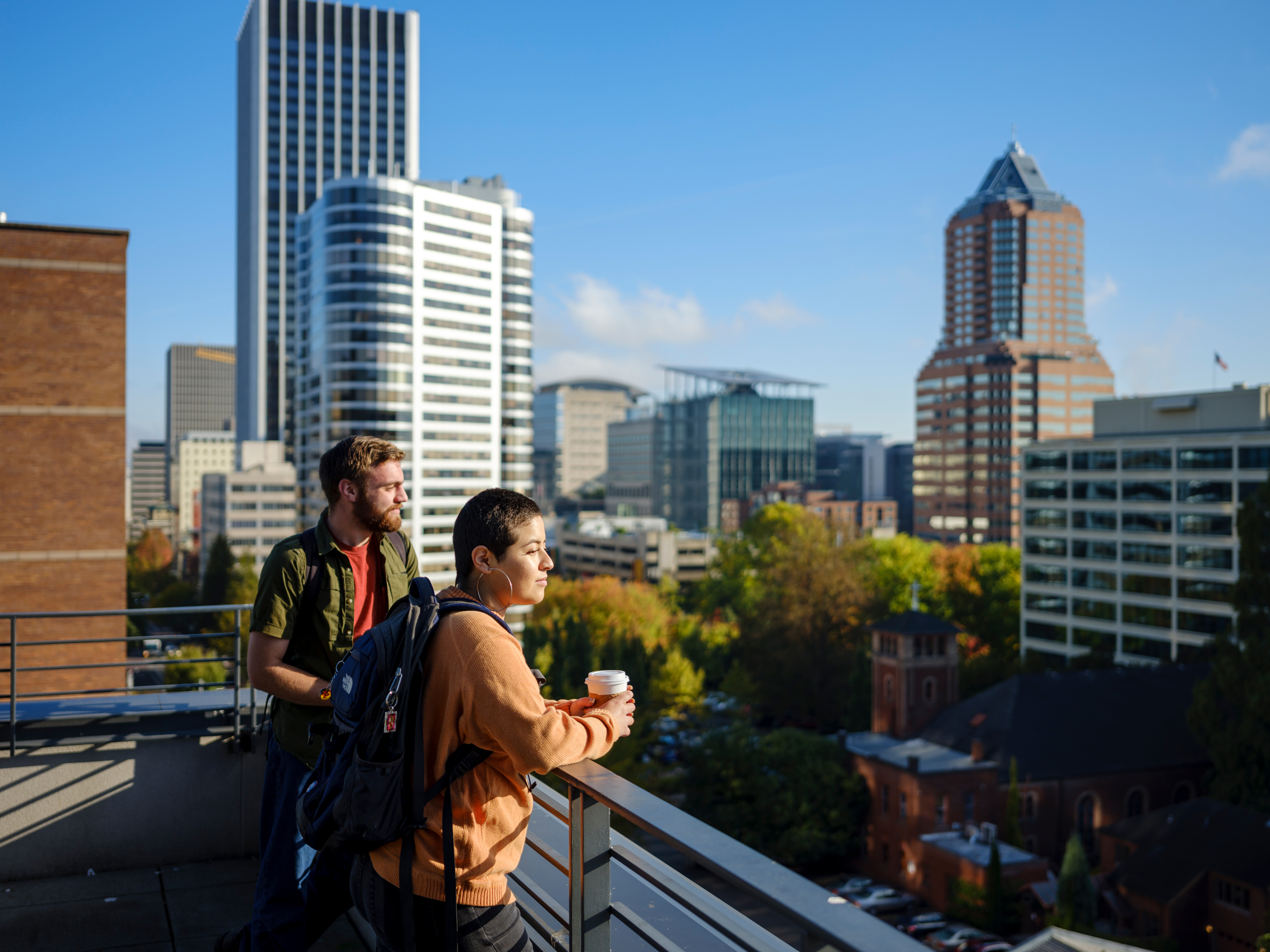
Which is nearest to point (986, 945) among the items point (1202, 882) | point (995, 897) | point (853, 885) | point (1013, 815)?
point (995, 897)

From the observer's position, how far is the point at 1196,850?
33781mm

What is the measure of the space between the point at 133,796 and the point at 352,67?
433 ft

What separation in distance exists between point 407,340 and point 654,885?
87.6 m

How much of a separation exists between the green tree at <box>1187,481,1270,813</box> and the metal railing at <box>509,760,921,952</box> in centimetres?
3789

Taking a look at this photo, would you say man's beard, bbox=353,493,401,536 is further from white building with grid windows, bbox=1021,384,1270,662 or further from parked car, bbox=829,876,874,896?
white building with grid windows, bbox=1021,384,1270,662

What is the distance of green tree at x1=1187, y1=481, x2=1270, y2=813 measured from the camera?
34.5m

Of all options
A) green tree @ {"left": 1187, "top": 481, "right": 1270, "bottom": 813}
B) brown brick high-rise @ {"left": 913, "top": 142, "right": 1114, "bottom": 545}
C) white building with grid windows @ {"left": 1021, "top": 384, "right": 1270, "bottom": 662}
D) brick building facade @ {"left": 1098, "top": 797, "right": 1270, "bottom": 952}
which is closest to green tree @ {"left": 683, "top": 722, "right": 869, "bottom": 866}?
brick building facade @ {"left": 1098, "top": 797, "right": 1270, "bottom": 952}

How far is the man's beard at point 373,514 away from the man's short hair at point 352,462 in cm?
5

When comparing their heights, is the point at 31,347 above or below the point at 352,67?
below

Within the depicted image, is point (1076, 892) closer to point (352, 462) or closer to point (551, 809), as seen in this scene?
point (551, 809)

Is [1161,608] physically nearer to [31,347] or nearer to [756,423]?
[31,347]

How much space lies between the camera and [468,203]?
90.9m

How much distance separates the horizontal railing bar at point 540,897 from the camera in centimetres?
277

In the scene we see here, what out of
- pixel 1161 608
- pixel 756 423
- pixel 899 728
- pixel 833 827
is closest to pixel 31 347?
pixel 833 827
